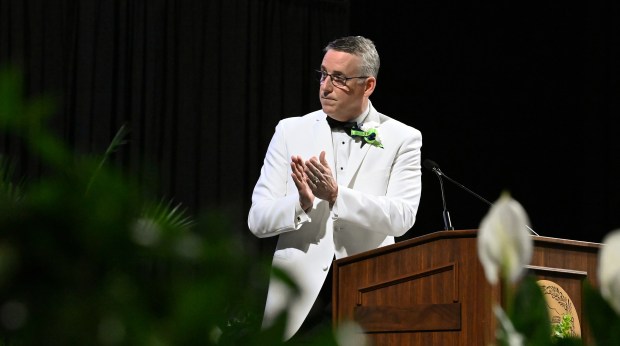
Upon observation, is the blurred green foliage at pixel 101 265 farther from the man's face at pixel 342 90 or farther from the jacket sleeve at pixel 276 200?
the man's face at pixel 342 90

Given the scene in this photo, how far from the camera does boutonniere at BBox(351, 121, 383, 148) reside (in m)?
4.00

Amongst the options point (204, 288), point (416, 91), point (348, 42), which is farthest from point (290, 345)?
point (416, 91)

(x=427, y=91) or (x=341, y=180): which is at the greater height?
(x=427, y=91)

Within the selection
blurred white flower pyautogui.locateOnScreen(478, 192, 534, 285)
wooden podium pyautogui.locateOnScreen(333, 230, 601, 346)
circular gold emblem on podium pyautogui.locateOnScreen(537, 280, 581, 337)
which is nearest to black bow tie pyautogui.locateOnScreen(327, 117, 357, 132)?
wooden podium pyautogui.locateOnScreen(333, 230, 601, 346)

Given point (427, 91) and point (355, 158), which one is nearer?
point (355, 158)

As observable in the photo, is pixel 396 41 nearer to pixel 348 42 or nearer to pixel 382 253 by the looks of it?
pixel 348 42

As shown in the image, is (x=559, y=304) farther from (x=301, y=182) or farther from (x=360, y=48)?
(x=360, y=48)

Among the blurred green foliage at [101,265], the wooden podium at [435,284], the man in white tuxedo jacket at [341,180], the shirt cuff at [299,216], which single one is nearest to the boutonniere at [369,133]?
the man in white tuxedo jacket at [341,180]

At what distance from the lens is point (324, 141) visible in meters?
4.04

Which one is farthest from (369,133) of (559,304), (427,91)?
(427,91)

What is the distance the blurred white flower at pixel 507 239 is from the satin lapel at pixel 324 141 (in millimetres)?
3577

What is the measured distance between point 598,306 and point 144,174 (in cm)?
19

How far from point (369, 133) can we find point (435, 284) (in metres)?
0.95

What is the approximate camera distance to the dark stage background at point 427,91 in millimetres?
5727
